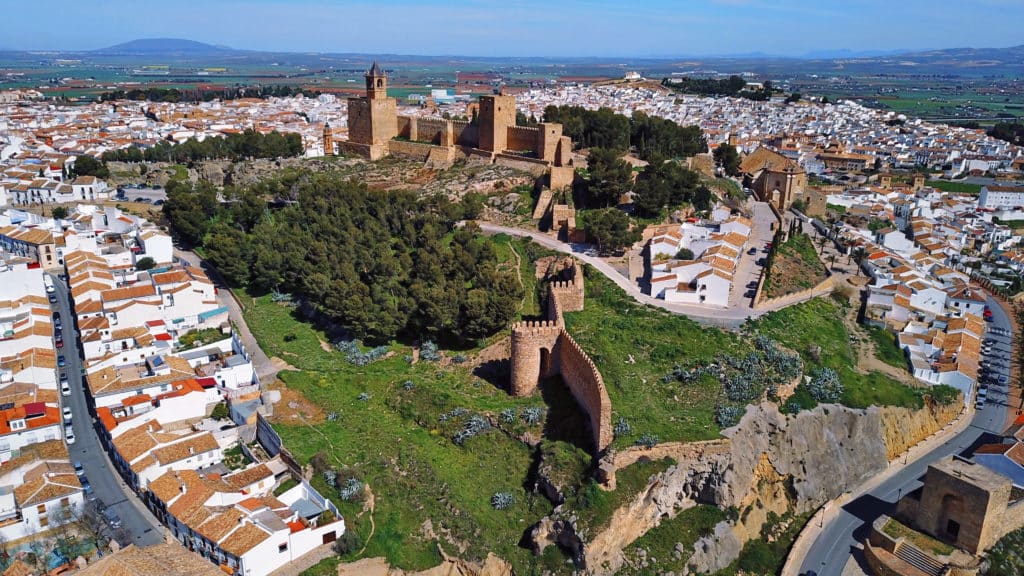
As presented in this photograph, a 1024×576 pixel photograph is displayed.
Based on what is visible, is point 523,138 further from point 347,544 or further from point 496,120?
point 347,544

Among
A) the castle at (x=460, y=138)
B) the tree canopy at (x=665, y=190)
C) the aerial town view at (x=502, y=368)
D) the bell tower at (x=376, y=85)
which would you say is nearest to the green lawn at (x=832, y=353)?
the aerial town view at (x=502, y=368)

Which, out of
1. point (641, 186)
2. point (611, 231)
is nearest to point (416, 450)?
point (611, 231)

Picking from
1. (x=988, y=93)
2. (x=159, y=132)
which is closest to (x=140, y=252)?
(x=159, y=132)

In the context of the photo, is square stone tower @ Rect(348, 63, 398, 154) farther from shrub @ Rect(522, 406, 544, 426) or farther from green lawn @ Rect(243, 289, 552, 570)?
shrub @ Rect(522, 406, 544, 426)

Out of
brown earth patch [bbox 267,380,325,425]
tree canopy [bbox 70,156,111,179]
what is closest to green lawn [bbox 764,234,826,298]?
brown earth patch [bbox 267,380,325,425]

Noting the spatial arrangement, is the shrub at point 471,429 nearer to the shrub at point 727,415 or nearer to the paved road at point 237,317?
the shrub at point 727,415

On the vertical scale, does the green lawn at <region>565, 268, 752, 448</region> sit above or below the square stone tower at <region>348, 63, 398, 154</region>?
below
